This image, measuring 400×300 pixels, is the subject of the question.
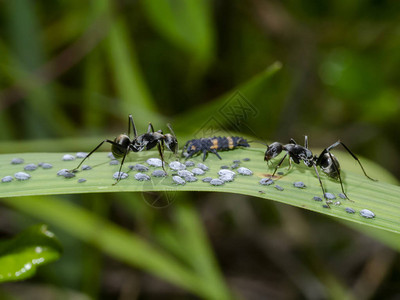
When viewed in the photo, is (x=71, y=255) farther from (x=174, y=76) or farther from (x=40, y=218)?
(x=174, y=76)

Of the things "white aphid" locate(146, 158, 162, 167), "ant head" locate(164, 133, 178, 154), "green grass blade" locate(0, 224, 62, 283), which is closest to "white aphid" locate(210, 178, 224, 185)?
"white aphid" locate(146, 158, 162, 167)

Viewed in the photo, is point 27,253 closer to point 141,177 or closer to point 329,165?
point 141,177

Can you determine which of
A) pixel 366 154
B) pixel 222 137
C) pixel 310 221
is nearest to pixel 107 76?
pixel 222 137

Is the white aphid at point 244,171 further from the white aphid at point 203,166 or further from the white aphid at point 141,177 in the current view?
the white aphid at point 141,177

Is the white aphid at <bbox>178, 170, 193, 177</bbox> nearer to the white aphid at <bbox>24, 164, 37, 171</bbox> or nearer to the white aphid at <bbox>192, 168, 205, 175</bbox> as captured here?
the white aphid at <bbox>192, 168, 205, 175</bbox>

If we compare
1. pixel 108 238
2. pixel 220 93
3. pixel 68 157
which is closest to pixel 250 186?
pixel 68 157
